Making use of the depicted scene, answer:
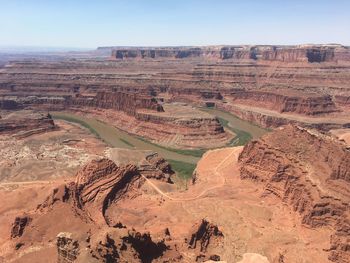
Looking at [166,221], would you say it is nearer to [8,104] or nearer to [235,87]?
[8,104]

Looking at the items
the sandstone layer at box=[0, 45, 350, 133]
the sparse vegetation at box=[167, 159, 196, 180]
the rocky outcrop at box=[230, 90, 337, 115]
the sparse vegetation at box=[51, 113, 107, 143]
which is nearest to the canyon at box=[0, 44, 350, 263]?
the sparse vegetation at box=[167, 159, 196, 180]

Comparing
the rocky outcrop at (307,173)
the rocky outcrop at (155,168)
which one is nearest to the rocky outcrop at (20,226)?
the rocky outcrop at (155,168)

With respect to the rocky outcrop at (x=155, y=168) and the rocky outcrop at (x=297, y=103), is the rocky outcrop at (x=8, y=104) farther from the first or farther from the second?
the rocky outcrop at (x=297, y=103)

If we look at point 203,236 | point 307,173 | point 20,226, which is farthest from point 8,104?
point 203,236

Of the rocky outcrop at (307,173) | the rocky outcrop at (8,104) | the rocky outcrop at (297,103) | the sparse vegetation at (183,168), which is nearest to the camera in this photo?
the rocky outcrop at (307,173)

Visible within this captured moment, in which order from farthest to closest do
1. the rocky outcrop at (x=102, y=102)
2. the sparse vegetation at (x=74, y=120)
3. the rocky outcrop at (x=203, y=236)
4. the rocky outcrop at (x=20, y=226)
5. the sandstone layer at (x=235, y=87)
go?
the sandstone layer at (x=235, y=87)
the rocky outcrop at (x=102, y=102)
the sparse vegetation at (x=74, y=120)
the rocky outcrop at (x=20, y=226)
the rocky outcrop at (x=203, y=236)

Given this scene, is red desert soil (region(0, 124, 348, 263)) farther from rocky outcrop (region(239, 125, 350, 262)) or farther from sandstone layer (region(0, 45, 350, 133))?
sandstone layer (region(0, 45, 350, 133))

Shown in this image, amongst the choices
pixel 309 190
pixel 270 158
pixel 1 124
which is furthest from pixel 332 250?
pixel 1 124
